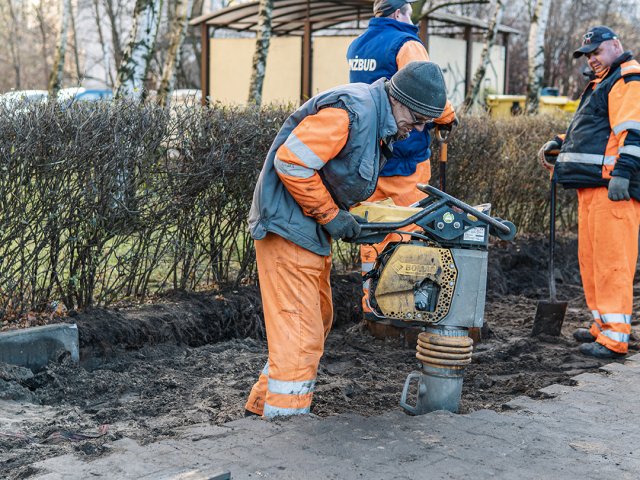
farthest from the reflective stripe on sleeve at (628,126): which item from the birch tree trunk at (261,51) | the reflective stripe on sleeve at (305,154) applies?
the birch tree trunk at (261,51)

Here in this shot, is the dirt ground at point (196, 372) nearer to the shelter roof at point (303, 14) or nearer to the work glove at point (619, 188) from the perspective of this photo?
the work glove at point (619, 188)

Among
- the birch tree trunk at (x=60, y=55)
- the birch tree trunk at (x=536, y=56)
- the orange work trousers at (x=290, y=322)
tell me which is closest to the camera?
the orange work trousers at (x=290, y=322)

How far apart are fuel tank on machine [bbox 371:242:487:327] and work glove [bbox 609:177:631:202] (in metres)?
2.19

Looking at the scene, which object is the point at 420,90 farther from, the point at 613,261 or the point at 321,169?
the point at 613,261

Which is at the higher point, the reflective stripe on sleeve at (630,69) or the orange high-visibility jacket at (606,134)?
the reflective stripe on sleeve at (630,69)

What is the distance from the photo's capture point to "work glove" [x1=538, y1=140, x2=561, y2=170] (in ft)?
22.6

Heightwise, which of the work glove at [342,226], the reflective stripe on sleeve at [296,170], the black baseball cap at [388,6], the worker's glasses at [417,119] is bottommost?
the work glove at [342,226]

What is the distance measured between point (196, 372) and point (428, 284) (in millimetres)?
1920

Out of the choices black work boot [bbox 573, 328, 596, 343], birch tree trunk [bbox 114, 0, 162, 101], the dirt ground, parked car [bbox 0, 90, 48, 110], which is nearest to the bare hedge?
parked car [bbox 0, 90, 48, 110]

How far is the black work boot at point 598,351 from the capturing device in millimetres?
6113

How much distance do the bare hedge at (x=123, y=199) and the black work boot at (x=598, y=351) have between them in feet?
8.60

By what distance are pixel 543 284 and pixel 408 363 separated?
391 cm

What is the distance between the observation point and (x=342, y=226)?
402 centimetres

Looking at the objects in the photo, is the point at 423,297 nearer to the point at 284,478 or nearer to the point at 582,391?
the point at 284,478
